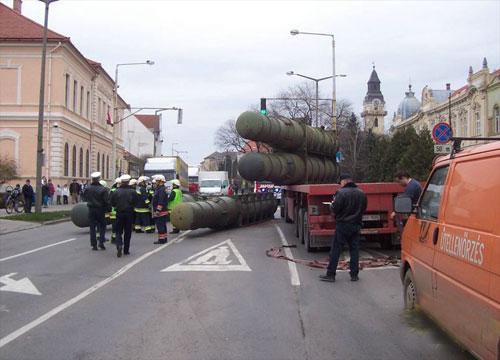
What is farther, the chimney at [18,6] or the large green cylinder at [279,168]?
the chimney at [18,6]

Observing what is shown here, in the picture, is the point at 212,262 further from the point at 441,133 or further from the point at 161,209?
the point at 441,133

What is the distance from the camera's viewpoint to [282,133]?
Answer: 16.4 meters

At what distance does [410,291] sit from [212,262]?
515cm

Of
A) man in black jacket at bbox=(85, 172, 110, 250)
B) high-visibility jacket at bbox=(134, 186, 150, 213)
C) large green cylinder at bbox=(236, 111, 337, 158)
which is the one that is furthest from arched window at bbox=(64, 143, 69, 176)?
man in black jacket at bbox=(85, 172, 110, 250)

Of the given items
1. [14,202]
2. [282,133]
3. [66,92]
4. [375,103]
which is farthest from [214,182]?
[375,103]

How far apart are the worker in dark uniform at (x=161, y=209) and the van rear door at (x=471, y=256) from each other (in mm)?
9918

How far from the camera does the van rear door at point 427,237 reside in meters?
5.35

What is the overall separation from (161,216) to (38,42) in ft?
94.9

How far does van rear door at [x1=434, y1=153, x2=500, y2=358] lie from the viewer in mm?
3898

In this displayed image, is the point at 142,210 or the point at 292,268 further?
the point at 142,210

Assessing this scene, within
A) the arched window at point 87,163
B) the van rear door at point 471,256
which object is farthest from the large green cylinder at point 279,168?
the arched window at point 87,163

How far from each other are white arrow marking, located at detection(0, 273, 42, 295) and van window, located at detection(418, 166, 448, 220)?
555 centimetres

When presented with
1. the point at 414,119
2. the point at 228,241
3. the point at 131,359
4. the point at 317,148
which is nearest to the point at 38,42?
the point at 317,148

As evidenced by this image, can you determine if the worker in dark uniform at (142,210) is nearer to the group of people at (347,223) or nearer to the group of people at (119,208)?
the group of people at (119,208)
